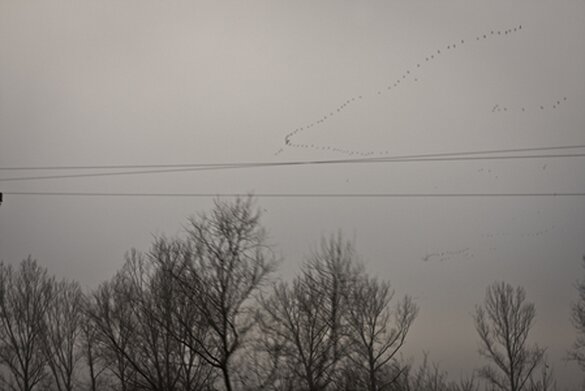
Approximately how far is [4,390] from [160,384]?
91.2 feet

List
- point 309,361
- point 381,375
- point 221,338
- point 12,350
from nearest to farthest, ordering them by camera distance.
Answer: point 221,338, point 309,361, point 381,375, point 12,350

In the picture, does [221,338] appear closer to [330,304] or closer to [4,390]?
[330,304]

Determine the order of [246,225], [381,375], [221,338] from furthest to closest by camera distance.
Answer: [381,375]
[246,225]
[221,338]

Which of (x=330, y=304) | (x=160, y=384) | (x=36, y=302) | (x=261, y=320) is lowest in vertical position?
(x=160, y=384)

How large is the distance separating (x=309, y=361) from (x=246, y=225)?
8640mm

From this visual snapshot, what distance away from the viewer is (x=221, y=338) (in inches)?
1075

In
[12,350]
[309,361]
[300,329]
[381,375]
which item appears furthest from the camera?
[12,350]

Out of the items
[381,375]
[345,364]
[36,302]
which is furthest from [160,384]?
[36,302]

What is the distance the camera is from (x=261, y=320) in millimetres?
30750

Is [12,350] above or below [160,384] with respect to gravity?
above

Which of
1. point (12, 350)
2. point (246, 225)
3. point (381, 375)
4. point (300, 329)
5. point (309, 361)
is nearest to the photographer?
point (246, 225)

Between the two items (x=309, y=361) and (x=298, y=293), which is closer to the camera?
(x=309, y=361)

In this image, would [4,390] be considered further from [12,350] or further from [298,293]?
[298,293]

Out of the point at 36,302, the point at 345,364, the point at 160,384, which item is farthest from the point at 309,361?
the point at 36,302
